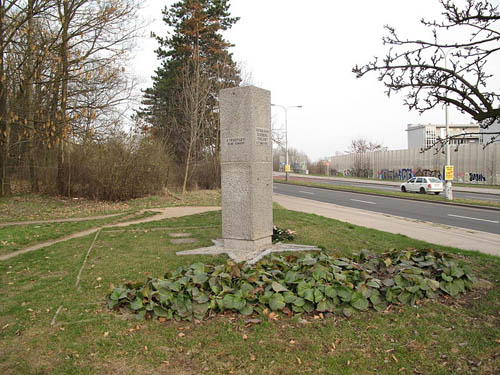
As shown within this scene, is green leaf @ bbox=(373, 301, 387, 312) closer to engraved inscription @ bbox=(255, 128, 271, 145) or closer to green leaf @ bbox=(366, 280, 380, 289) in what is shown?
green leaf @ bbox=(366, 280, 380, 289)

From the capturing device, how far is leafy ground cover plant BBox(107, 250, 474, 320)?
476cm

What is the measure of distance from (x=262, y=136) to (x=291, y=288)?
338 centimetres

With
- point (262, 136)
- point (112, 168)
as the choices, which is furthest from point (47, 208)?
point (262, 136)

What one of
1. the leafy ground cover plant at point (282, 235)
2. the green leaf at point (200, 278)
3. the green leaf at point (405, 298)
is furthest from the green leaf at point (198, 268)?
the leafy ground cover plant at point (282, 235)

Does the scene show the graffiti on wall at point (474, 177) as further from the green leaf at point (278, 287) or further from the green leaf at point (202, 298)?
the green leaf at point (202, 298)

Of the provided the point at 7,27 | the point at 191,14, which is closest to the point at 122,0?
the point at 7,27

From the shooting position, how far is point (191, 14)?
3033cm

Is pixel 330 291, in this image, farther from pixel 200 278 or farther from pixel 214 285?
pixel 200 278

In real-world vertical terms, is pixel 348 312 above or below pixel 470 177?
below

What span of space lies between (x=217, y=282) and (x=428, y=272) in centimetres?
294

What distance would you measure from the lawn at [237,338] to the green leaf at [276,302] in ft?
0.52

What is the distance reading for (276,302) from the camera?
4.79 metres

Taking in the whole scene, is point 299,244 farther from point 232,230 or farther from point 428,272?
point 428,272

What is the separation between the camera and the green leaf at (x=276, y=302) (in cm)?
475
